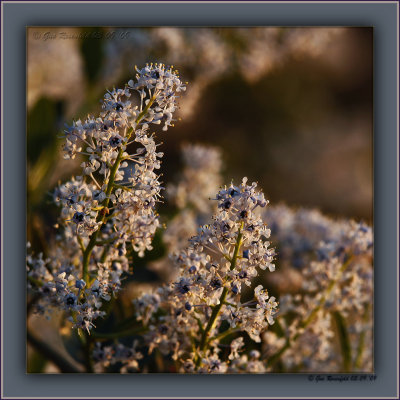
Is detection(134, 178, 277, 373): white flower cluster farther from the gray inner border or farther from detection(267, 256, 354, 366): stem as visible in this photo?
the gray inner border

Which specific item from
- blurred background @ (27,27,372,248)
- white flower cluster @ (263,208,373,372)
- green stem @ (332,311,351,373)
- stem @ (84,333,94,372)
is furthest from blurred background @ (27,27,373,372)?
green stem @ (332,311,351,373)

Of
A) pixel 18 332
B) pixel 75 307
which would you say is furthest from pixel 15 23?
pixel 75 307

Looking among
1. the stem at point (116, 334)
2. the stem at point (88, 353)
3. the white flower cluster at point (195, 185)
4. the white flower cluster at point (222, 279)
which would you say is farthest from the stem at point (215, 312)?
the white flower cluster at point (195, 185)

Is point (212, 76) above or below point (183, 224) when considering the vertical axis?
above

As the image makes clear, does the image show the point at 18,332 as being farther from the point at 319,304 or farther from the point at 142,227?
the point at 319,304

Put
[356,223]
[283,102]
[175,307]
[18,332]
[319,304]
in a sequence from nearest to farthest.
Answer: [175,307]
[319,304]
[356,223]
[18,332]
[283,102]
